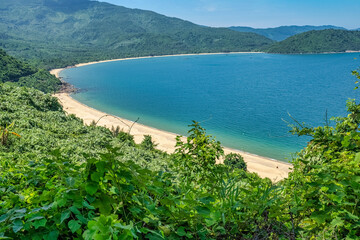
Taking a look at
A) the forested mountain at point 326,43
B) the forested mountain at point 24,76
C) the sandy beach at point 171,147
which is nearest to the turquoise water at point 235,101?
the sandy beach at point 171,147

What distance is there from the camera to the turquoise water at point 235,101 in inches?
1555

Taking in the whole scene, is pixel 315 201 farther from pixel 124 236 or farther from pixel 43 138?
pixel 43 138

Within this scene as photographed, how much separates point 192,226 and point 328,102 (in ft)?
222

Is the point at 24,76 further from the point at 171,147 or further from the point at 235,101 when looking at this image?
the point at 235,101

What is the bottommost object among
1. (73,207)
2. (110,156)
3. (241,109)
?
(241,109)

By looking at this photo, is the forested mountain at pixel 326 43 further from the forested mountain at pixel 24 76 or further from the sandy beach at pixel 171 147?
the sandy beach at pixel 171 147

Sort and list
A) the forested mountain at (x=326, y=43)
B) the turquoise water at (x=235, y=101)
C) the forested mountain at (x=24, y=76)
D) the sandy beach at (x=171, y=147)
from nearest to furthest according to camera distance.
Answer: the sandy beach at (x=171, y=147) → the turquoise water at (x=235, y=101) → the forested mountain at (x=24, y=76) → the forested mountain at (x=326, y=43)

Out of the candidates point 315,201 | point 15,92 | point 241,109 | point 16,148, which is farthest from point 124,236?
point 241,109

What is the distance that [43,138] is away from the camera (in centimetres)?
1140

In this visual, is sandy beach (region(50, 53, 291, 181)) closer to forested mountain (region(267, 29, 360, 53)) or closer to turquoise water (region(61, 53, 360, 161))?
turquoise water (region(61, 53, 360, 161))

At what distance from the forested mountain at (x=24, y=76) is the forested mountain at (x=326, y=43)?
591ft

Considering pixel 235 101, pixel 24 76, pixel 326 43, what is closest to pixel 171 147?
pixel 235 101

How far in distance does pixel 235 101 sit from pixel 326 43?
559 ft

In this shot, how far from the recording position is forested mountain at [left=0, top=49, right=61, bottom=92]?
216ft
